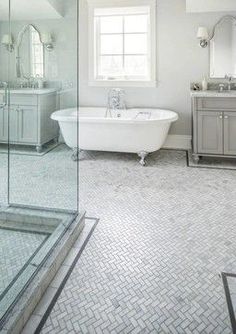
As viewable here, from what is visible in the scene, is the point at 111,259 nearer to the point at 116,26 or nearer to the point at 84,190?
the point at 84,190

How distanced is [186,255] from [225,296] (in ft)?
1.42

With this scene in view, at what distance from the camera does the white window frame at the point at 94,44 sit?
467cm

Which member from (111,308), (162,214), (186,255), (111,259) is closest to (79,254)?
(111,259)

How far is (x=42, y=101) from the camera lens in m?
3.50

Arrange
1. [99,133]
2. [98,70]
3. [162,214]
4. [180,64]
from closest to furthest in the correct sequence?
[162,214] < [99,133] < [180,64] < [98,70]

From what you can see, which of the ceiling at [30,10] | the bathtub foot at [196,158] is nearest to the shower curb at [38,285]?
the ceiling at [30,10]

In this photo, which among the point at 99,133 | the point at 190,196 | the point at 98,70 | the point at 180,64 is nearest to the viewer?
the point at 190,196

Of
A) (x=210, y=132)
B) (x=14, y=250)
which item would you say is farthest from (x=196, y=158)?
(x=14, y=250)

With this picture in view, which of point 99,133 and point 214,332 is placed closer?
point 214,332

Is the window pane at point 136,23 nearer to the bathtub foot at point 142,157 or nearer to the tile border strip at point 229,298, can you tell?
the bathtub foot at point 142,157

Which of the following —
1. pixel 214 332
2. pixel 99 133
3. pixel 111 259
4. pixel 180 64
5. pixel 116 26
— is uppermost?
pixel 116 26

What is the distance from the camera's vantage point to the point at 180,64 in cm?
471

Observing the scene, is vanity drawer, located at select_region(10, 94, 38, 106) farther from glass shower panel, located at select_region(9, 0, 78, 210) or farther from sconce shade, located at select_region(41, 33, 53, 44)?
sconce shade, located at select_region(41, 33, 53, 44)

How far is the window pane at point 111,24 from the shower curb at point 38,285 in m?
3.68
